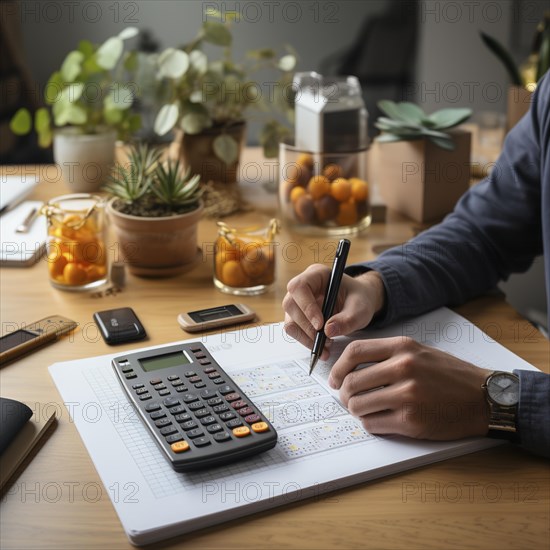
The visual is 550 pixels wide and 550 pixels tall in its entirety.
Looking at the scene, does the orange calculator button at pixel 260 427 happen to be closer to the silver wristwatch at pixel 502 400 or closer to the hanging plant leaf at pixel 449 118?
the silver wristwatch at pixel 502 400

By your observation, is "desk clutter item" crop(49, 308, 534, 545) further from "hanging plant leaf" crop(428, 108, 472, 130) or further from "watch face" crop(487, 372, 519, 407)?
"hanging plant leaf" crop(428, 108, 472, 130)

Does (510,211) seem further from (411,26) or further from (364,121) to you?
(411,26)

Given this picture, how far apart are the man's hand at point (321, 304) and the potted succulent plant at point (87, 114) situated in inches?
29.8

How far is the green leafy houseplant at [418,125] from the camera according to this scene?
1406 mm

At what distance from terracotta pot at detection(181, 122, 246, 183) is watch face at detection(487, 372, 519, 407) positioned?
0.93m

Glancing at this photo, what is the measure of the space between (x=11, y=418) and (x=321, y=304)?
1.35 feet

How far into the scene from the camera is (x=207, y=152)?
160cm

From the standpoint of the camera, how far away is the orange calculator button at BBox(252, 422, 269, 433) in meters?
0.76

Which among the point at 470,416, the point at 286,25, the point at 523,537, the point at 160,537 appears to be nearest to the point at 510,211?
the point at 470,416

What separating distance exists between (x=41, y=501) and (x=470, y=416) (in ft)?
1.40

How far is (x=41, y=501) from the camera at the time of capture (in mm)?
715

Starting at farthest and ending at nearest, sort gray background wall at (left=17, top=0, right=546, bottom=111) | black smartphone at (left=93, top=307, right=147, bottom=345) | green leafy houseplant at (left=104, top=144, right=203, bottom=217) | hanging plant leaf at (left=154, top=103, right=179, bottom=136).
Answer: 1. gray background wall at (left=17, top=0, right=546, bottom=111)
2. hanging plant leaf at (left=154, top=103, right=179, bottom=136)
3. green leafy houseplant at (left=104, top=144, right=203, bottom=217)
4. black smartphone at (left=93, top=307, right=147, bottom=345)

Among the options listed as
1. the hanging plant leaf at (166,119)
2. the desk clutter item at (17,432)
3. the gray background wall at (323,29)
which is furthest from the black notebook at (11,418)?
the gray background wall at (323,29)

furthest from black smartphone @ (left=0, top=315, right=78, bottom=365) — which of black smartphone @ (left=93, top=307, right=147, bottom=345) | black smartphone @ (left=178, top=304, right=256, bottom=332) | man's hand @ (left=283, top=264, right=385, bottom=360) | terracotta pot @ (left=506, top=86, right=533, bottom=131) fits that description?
terracotta pot @ (left=506, top=86, right=533, bottom=131)
